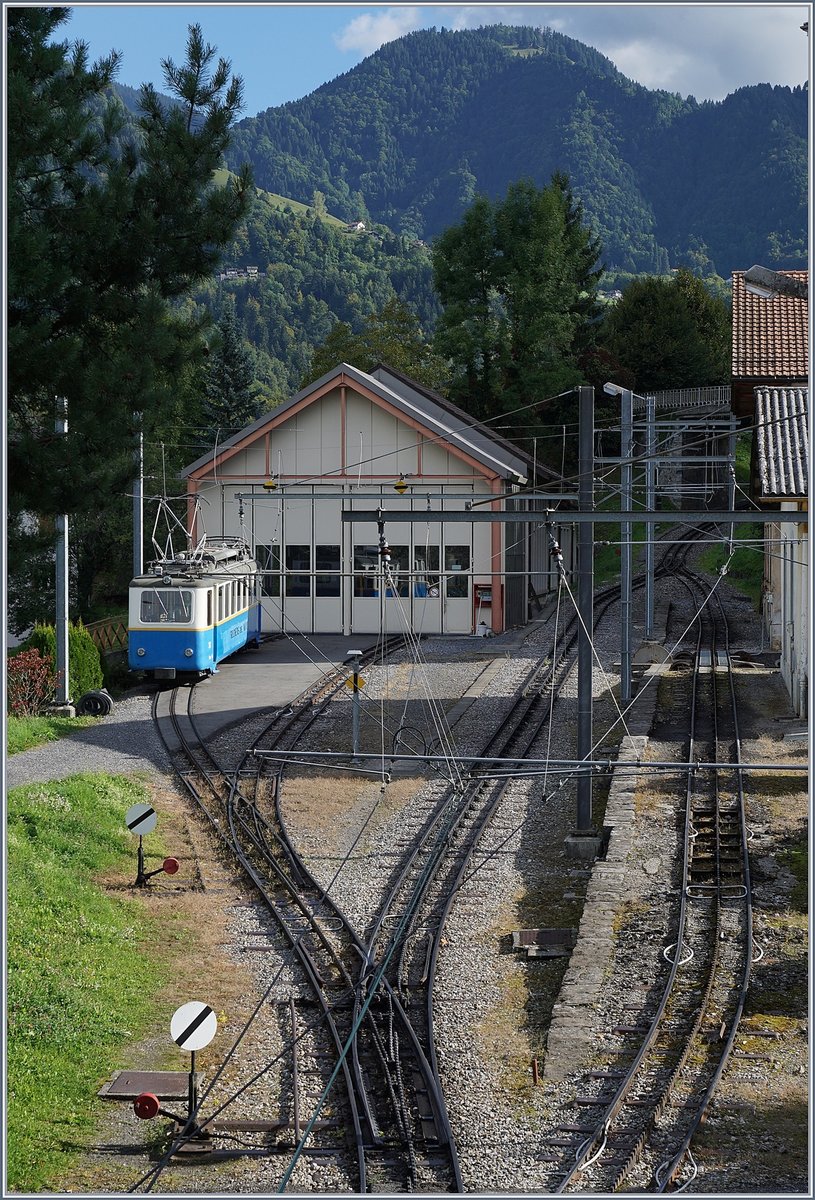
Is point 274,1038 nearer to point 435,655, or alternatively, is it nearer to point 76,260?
point 76,260

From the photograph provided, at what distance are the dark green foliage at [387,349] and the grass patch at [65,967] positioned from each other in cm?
3941

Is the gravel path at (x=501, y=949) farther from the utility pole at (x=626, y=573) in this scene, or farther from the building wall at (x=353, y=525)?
the building wall at (x=353, y=525)

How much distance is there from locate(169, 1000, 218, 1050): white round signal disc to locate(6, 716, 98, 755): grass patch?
36.0 ft

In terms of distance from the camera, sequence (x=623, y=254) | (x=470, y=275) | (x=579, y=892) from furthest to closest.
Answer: (x=623, y=254), (x=470, y=275), (x=579, y=892)

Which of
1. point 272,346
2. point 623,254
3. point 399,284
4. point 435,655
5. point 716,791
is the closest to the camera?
point 716,791

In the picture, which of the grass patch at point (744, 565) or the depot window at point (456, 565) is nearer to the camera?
the depot window at point (456, 565)

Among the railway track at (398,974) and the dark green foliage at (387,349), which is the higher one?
the dark green foliage at (387,349)

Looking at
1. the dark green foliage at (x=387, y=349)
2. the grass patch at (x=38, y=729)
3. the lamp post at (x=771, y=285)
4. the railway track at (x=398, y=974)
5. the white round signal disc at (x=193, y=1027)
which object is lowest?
the railway track at (x=398, y=974)

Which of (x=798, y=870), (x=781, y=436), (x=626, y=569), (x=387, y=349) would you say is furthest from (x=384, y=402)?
(x=387, y=349)

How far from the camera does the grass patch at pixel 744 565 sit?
4334 centimetres

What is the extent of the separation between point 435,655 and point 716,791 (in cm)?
1329

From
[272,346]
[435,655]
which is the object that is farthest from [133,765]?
[272,346]

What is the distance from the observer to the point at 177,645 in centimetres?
2659

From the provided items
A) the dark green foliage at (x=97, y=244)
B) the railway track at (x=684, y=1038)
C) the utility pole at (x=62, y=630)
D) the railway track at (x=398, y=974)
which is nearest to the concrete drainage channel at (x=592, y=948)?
the railway track at (x=684, y=1038)
